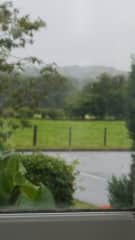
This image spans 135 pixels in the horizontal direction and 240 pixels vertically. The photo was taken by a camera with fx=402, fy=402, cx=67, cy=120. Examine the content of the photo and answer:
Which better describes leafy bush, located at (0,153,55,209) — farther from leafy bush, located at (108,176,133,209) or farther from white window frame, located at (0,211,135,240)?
leafy bush, located at (108,176,133,209)

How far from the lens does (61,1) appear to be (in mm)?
1409

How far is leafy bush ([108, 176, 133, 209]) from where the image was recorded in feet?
4.71

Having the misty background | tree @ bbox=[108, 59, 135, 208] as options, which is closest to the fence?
tree @ bbox=[108, 59, 135, 208]

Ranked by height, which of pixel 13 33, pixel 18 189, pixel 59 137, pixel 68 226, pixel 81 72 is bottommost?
pixel 68 226

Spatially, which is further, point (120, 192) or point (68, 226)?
point (120, 192)

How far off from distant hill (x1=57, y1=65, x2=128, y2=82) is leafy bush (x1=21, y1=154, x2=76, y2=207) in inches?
11.8

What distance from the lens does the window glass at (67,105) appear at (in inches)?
54.2

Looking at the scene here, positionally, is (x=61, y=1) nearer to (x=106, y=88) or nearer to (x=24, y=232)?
(x=106, y=88)

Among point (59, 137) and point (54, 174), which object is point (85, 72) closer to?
point (59, 137)

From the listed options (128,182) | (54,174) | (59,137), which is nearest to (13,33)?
(59,137)

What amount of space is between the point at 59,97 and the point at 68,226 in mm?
437

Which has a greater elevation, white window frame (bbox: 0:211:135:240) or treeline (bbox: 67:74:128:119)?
treeline (bbox: 67:74:128:119)

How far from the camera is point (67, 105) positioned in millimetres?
1418

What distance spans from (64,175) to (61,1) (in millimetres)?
613
